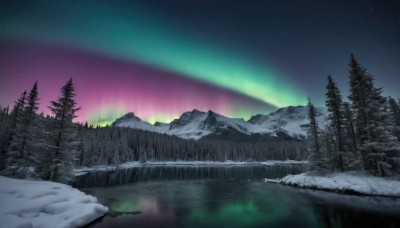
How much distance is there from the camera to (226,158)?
160 metres

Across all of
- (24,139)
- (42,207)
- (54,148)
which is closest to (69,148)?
(54,148)

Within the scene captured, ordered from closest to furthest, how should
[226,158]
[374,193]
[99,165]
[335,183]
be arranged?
1. [374,193]
2. [335,183]
3. [99,165]
4. [226,158]

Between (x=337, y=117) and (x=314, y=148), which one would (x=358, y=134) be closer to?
(x=337, y=117)

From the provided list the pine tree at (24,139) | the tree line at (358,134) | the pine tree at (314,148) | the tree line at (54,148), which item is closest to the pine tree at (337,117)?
the tree line at (358,134)

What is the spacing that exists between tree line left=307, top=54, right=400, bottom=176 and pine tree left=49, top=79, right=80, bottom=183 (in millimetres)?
37898

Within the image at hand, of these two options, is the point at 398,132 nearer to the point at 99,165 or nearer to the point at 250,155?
the point at 99,165

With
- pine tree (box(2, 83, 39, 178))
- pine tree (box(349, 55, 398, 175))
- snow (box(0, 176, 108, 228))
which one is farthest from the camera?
pine tree (box(2, 83, 39, 178))

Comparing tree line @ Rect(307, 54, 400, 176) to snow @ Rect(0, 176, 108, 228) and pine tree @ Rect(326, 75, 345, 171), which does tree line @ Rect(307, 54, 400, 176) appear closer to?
pine tree @ Rect(326, 75, 345, 171)

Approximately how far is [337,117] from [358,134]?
4.55 meters

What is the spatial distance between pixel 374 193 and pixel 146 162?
115 meters

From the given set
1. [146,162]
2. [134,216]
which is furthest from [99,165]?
[134,216]

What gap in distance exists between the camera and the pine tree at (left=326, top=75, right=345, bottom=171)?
36062 mm

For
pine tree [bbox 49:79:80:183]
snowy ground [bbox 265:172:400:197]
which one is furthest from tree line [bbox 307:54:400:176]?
pine tree [bbox 49:79:80:183]

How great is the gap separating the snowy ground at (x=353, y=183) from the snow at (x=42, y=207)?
97.3 feet
